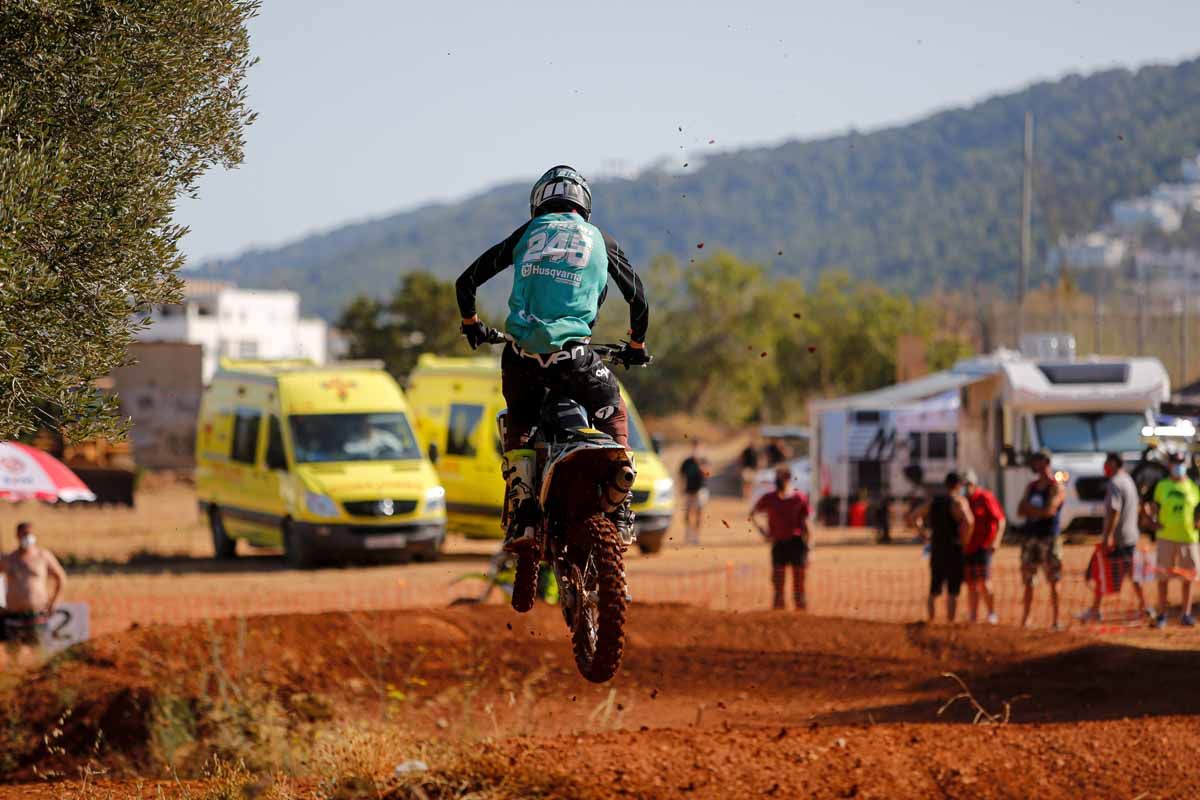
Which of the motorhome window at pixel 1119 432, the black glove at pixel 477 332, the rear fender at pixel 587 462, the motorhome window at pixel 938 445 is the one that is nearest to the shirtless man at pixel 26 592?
the black glove at pixel 477 332

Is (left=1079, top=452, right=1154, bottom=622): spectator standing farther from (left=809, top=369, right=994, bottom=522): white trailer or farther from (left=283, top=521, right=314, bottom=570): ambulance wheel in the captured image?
(left=809, top=369, right=994, bottom=522): white trailer

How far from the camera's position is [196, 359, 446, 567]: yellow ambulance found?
24.1 metres

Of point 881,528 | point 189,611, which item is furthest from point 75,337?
point 881,528

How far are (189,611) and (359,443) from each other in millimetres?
5405

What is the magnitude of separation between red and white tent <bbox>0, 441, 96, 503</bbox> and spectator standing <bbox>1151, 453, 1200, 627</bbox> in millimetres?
12134

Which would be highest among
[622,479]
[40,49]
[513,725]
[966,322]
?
[966,322]

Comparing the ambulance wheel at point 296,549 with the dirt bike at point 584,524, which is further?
the ambulance wheel at point 296,549

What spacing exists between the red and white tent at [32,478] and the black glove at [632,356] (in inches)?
454

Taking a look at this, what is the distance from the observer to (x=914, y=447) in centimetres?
3475

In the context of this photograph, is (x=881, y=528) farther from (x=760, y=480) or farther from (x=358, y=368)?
(x=358, y=368)

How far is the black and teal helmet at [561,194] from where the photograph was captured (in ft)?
23.7

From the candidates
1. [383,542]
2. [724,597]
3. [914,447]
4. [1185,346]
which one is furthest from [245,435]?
[1185,346]

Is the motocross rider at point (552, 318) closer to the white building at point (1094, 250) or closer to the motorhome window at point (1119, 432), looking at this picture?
the motorhome window at point (1119, 432)

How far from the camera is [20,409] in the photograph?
283 inches
